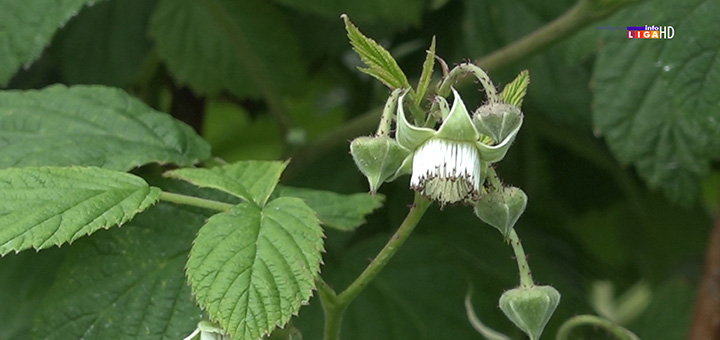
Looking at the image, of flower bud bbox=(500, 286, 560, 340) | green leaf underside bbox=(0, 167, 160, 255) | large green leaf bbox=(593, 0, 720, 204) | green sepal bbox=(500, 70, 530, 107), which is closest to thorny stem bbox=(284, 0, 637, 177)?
large green leaf bbox=(593, 0, 720, 204)

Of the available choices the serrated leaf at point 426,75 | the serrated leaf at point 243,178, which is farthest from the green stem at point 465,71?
the serrated leaf at point 243,178

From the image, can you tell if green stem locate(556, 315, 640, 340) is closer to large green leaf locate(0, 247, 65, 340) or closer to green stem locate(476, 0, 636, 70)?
green stem locate(476, 0, 636, 70)

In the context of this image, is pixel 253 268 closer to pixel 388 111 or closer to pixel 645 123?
pixel 388 111

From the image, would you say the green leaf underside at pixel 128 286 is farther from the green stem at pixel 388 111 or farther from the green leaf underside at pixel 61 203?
the green stem at pixel 388 111

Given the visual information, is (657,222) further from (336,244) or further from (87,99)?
(87,99)

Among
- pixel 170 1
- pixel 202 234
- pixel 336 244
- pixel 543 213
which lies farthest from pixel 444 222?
pixel 202 234

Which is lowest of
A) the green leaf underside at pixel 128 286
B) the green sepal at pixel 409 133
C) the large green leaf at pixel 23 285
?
the large green leaf at pixel 23 285
